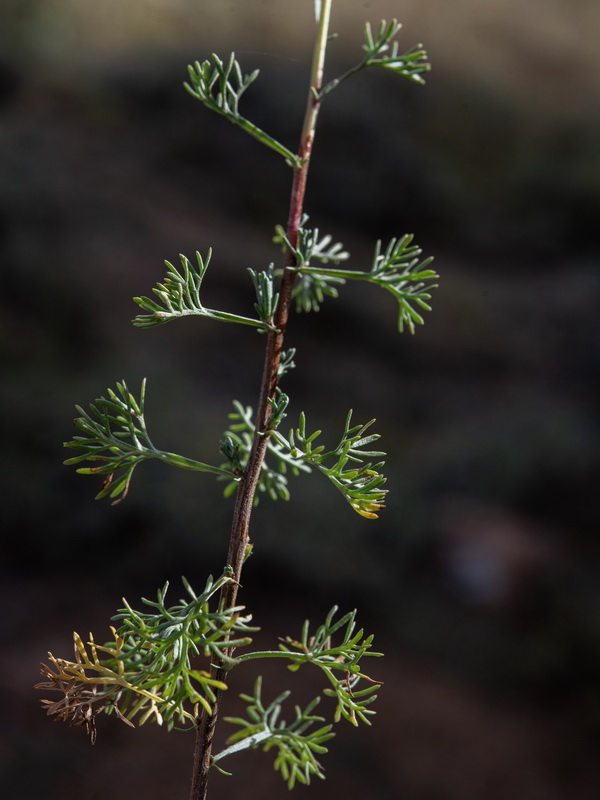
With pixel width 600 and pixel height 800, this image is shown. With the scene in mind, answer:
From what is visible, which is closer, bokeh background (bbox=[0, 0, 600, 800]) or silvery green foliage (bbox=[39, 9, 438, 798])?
silvery green foliage (bbox=[39, 9, 438, 798])

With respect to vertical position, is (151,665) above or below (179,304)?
below

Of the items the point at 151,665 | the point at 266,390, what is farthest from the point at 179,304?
the point at 151,665

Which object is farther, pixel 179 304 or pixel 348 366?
pixel 348 366

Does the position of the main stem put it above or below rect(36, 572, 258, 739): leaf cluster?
above

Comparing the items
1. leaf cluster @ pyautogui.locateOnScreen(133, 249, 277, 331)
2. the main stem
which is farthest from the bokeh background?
leaf cluster @ pyautogui.locateOnScreen(133, 249, 277, 331)

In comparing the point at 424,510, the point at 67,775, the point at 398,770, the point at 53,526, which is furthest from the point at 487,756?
the point at 53,526

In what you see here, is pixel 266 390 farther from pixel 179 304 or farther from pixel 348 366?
pixel 348 366

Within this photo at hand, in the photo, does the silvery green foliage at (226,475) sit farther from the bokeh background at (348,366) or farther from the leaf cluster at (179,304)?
the bokeh background at (348,366)

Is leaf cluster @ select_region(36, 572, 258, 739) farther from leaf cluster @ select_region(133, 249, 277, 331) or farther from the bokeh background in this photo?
the bokeh background
